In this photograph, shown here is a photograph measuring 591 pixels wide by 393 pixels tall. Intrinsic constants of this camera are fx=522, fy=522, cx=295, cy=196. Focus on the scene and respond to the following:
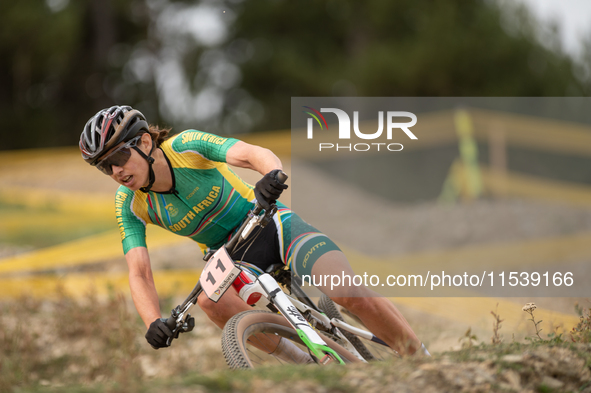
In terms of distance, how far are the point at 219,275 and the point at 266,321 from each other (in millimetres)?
391

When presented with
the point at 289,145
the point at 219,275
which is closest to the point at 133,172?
the point at 219,275

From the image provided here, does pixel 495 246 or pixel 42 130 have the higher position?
pixel 42 130

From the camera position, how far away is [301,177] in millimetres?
13062

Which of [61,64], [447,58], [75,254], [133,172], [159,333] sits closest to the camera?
[159,333]

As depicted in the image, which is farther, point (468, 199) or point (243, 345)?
point (468, 199)

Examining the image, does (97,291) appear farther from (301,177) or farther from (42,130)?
(42,130)

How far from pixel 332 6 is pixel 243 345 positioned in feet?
57.2

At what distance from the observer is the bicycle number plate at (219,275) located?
285 centimetres

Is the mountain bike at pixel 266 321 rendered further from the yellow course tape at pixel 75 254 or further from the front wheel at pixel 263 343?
the yellow course tape at pixel 75 254

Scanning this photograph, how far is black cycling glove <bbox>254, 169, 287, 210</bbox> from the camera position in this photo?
8.70 feet

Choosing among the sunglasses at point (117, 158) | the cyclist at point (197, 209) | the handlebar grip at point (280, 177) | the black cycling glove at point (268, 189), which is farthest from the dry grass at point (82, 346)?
the handlebar grip at point (280, 177)

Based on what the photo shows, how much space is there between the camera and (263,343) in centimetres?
304

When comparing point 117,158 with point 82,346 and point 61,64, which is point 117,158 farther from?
point 61,64

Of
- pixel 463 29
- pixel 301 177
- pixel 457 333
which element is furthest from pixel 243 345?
pixel 463 29
